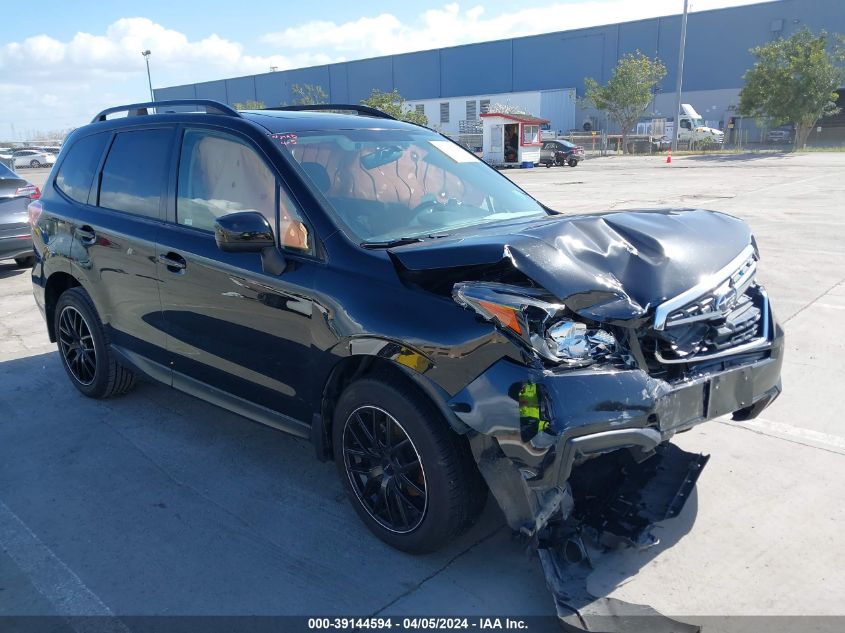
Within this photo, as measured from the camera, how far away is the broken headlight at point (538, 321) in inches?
101

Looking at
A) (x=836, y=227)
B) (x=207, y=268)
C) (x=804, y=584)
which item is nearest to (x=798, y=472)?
(x=804, y=584)

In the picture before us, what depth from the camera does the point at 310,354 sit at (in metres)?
3.24

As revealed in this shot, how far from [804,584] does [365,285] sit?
7.33 ft

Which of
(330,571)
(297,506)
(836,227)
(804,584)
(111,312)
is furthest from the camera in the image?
(836,227)

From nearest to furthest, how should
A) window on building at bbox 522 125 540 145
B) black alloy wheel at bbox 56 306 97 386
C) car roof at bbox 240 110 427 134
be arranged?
car roof at bbox 240 110 427 134 → black alloy wheel at bbox 56 306 97 386 → window on building at bbox 522 125 540 145

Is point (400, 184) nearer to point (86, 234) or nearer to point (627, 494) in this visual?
point (627, 494)

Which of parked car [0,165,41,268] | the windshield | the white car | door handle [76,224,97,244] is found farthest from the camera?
the white car

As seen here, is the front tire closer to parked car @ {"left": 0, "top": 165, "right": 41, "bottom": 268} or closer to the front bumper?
the front bumper

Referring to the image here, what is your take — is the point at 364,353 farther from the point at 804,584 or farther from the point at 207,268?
the point at 804,584

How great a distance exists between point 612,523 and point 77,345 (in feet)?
13.4

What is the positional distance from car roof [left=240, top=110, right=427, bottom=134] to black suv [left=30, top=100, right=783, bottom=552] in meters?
0.02

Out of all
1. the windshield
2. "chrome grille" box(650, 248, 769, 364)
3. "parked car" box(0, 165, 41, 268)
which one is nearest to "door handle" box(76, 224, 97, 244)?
the windshield

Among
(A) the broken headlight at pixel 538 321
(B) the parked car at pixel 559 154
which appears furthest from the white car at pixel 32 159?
(A) the broken headlight at pixel 538 321

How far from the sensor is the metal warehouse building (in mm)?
53688
